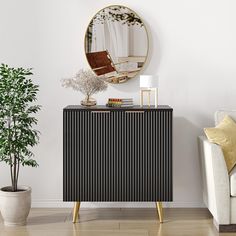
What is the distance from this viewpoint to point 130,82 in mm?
4742

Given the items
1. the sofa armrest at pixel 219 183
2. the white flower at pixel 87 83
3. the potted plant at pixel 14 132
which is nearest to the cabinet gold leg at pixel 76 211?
A: the potted plant at pixel 14 132

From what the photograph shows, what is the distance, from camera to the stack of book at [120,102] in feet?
14.4

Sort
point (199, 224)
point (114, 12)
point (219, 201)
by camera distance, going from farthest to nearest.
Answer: point (114, 12) → point (199, 224) → point (219, 201)

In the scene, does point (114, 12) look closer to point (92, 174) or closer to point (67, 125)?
point (67, 125)

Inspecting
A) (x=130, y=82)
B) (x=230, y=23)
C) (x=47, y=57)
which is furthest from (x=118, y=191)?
(x=230, y=23)

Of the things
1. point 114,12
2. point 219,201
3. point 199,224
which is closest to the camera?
point 219,201

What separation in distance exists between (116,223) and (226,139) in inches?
43.1

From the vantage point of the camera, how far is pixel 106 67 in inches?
185

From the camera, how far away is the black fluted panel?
4.25 meters

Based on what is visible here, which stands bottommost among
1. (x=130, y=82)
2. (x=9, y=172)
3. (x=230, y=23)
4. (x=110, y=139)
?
(x=9, y=172)

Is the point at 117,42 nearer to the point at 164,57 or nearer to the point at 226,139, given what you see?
the point at 164,57

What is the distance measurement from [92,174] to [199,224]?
93 cm

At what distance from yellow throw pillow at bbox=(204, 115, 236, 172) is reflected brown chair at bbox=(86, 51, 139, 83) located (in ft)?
3.14

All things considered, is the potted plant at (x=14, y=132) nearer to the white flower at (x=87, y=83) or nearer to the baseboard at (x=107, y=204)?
the white flower at (x=87, y=83)
